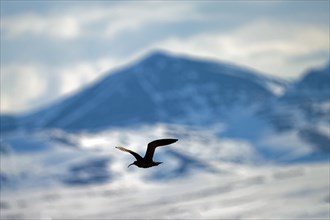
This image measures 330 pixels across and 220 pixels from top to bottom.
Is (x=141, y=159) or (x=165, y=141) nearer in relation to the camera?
(x=165, y=141)

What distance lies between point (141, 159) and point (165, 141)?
3.75 meters

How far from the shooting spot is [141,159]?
43000 millimetres

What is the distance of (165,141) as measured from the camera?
130 ft
